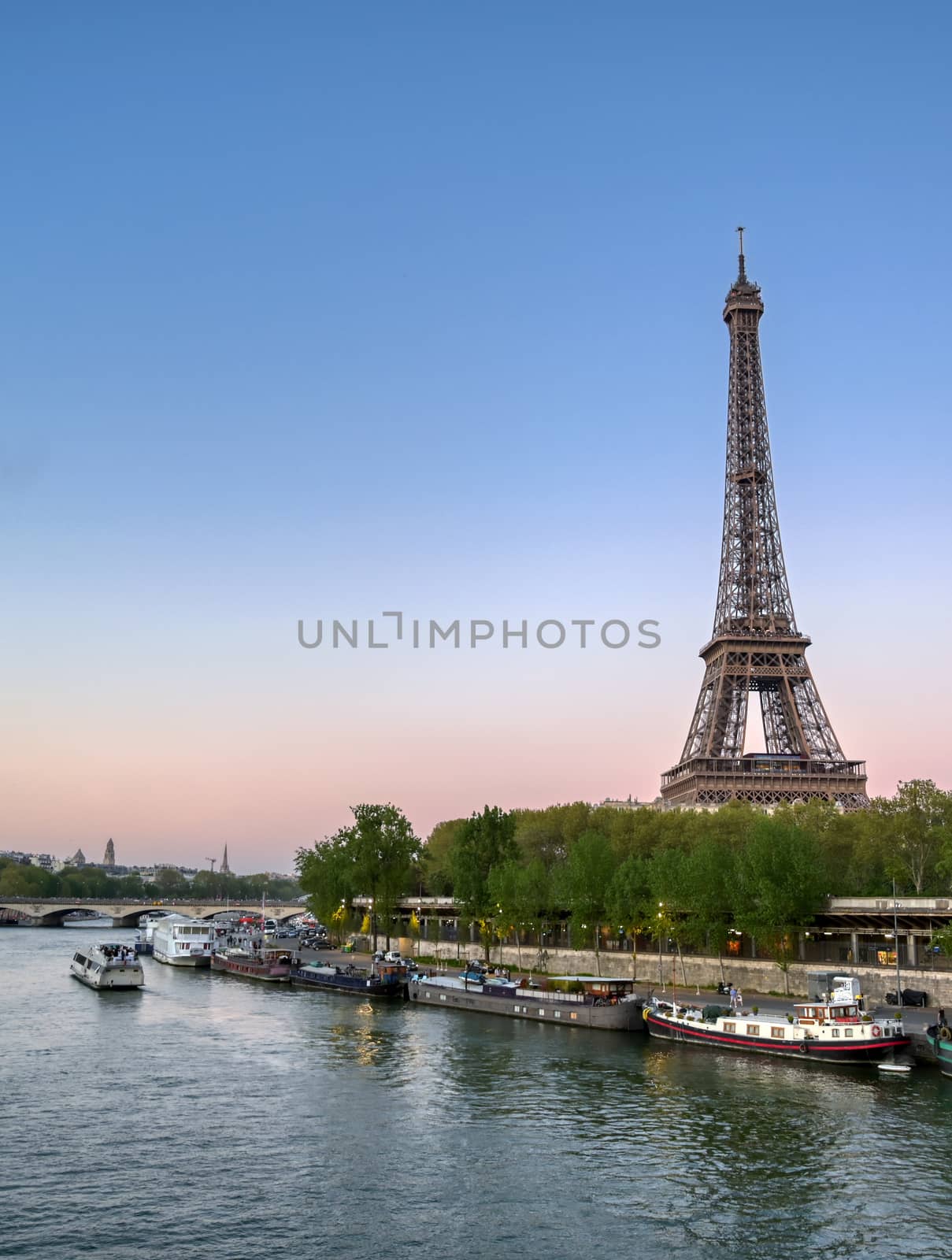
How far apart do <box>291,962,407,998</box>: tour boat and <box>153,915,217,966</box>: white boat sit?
18.7 m

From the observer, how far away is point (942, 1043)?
5444 centimetres

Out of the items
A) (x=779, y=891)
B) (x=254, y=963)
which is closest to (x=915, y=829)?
(x=779, y=891)

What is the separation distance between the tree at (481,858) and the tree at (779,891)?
31.3 metres

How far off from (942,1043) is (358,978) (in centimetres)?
5252

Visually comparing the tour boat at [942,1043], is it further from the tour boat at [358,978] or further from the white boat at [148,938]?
the white boat at [148,938]

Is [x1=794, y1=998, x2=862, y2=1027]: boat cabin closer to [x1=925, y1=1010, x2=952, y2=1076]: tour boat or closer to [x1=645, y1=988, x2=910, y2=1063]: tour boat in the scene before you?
[x1=645, y1=988, x2=910, y2=1063]: tour boat

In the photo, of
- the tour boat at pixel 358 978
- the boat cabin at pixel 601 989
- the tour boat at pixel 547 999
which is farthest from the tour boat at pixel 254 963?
the boat cabin at pixel 601 989

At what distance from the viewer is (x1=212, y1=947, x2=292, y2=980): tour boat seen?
10581 cm

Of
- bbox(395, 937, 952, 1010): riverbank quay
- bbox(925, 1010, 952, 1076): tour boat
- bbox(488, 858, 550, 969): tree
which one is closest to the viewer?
bbox(925, 1010, 952, 1076): tour boat

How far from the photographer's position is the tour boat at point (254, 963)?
347 ft

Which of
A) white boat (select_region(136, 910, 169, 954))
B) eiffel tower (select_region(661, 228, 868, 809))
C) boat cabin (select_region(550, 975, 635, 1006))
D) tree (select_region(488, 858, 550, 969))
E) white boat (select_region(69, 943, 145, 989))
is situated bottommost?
white boat (select_region(136, 910, 169, 954))

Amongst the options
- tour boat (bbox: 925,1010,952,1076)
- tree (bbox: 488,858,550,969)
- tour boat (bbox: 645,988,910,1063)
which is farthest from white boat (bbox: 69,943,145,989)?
tour boat (bbox: 925,1010,952,1076)

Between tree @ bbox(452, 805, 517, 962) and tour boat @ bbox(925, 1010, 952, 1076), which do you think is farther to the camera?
tree @ bbox(452, 805, 517, 962)

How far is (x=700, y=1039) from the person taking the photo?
6394cm
